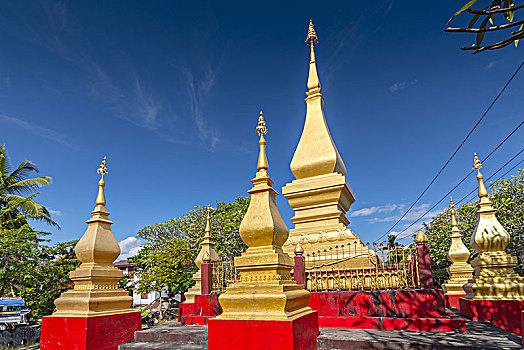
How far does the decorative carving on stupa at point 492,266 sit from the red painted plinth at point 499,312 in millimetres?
128

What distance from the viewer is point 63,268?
18.0 metres

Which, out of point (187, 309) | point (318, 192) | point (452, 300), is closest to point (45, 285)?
point (187, 309)

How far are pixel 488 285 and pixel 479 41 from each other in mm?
7606

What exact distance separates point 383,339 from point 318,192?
661 centimetres

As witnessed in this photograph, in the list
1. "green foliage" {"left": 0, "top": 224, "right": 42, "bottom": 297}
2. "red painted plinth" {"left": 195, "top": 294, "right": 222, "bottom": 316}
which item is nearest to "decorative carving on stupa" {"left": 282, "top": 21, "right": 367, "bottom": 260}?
"red painted plinth" {"left": 195, "top": 294, "right": 222, "bottom": 316}

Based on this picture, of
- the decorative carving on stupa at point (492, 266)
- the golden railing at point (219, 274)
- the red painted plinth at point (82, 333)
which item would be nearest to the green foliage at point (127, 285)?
the golden railing at point (219, 274)

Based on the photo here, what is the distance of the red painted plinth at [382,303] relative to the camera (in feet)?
23.5

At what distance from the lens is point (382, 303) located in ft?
24.9

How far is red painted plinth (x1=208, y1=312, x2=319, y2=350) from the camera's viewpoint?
4.96 metres

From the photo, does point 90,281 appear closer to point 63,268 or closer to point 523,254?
point 63,268

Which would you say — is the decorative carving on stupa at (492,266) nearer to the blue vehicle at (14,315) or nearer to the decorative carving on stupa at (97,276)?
the decorative carving on stupa at (97,276)

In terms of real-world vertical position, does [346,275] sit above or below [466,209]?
below

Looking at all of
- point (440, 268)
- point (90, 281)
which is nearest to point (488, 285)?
point (90, 281)

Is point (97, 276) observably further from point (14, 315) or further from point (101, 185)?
point (14, 315)
